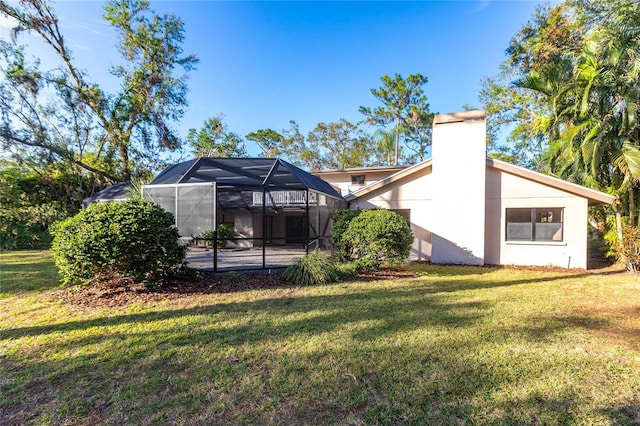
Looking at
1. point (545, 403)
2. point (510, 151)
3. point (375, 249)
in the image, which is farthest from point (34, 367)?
point (510, 151)

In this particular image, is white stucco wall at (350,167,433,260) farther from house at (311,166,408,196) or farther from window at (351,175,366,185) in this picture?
window at (351,175,366,185)

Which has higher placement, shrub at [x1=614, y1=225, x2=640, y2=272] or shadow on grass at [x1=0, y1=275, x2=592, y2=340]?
shrub at [x1=614, y1=225, x2=640, y2=272]

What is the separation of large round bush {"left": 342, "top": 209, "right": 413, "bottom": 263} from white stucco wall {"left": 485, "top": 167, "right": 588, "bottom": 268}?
413 centimetres

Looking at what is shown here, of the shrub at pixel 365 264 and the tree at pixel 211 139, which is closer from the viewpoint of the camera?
the shrub at pixel 365 264

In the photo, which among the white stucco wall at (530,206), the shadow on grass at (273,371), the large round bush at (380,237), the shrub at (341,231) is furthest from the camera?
the white stucco wall at (530,206)

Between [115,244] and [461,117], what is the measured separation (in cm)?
1165

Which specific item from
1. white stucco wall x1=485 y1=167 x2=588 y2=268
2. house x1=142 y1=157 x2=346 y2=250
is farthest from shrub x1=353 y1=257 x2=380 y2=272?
white stucco wall x1=485 y1=167 x2=588 y2=268

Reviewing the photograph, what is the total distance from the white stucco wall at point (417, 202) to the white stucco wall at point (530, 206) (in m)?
2.14

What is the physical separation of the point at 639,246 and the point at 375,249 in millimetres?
8144

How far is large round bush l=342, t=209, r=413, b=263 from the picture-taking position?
346 inches

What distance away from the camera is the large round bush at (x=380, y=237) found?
878 centimetres

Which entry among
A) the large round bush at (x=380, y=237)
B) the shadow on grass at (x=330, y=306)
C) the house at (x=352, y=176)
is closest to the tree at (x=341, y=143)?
the house at (x=352, y=176)

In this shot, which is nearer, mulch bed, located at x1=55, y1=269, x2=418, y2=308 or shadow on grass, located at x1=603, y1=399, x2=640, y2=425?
shadow on grass, located at x1=603, y1=399, x2=640, y2=425

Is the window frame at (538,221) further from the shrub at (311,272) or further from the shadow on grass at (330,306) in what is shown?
the shrub at (311,272)
